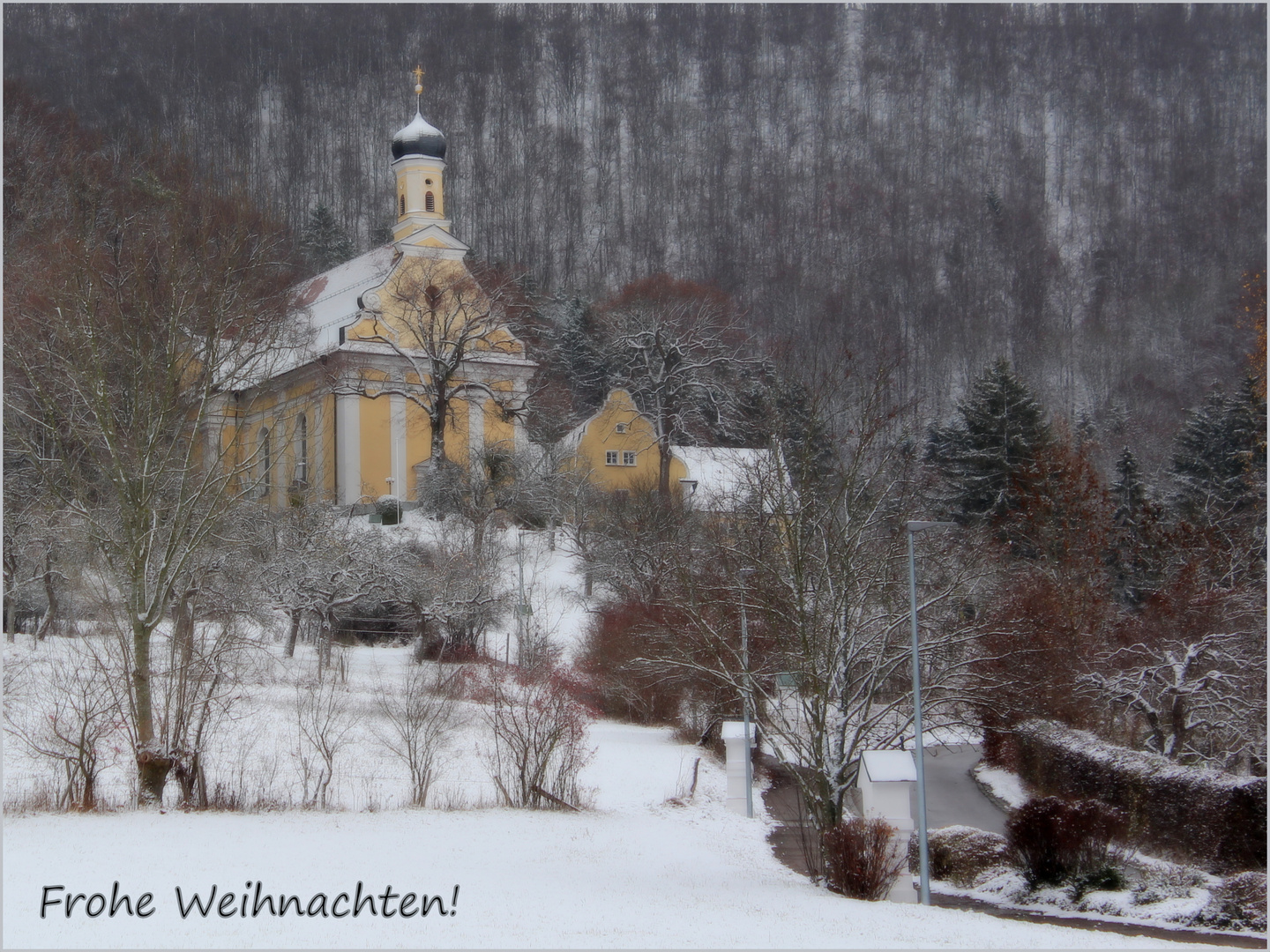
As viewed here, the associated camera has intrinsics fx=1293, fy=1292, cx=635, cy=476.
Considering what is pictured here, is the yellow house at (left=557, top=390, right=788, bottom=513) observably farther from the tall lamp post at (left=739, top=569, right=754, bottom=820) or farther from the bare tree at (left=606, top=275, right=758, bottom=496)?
the tall lamp post at (left=739, top=569, right=754, bottom=820)

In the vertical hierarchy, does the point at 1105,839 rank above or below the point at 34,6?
below

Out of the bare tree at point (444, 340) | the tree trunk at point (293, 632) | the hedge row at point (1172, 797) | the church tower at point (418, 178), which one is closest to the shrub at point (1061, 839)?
the hedge row at point (1172, 797)

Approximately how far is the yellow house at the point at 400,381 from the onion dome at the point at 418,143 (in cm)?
278

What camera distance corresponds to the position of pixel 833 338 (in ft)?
265

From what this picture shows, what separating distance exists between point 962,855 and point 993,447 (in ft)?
74.5

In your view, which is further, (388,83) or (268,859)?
(388,83)

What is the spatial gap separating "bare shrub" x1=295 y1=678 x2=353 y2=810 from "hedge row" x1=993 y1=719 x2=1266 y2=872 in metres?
10.5

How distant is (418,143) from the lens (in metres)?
46.8

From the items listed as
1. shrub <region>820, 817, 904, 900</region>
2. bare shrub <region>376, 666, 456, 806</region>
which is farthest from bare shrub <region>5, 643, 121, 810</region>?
shrub <region>820, 817, 904, 900</region>

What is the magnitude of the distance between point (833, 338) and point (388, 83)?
1490 inches

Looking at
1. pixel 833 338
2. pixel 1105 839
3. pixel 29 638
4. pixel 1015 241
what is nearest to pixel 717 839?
pixel 1105 839

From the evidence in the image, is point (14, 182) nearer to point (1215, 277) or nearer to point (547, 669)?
point (547, 669)

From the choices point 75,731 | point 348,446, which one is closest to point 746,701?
point 75,731

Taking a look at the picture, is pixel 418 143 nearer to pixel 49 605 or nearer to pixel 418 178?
pixel 418 178
